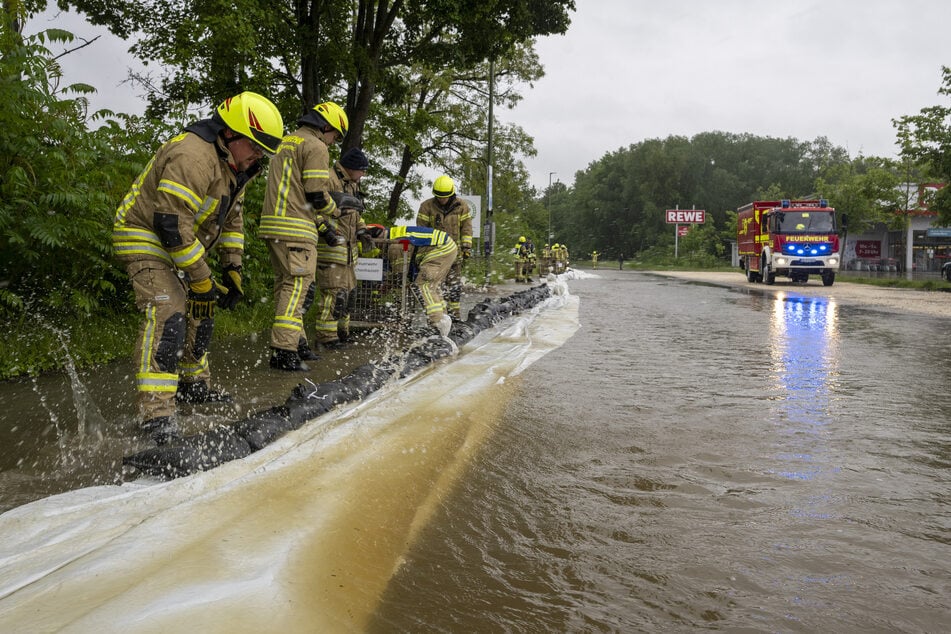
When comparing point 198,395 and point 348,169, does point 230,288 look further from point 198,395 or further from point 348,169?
point 348,169

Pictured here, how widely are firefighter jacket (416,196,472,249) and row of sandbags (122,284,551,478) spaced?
3.27m

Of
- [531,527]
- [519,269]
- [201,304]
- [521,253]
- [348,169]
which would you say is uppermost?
[348,169]

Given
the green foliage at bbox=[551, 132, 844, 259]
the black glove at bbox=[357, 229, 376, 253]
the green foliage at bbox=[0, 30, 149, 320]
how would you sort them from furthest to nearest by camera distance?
1. the green foliage at bbox=[551, 132, 844, 259]
2. the black glove at bbox=[357, 229, 376, 253]
3. the green foliage at bbox=[0, 30, 149, 320]

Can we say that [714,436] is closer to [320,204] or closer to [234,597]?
[234,597]

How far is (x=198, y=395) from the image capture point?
5.16 meters

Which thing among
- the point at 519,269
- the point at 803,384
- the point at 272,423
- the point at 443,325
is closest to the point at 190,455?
the point at 272,423

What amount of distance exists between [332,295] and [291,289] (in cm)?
128

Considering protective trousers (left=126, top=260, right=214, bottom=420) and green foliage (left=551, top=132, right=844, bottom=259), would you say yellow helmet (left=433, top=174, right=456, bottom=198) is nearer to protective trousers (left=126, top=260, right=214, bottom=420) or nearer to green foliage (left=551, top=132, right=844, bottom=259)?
protective trousers (left=126, top=260, right=214, bottom=420)

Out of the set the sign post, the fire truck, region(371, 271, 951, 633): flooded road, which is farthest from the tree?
the sign post

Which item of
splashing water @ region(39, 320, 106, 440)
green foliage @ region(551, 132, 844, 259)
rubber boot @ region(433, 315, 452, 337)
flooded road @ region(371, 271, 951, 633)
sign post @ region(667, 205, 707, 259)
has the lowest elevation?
flooded road @ region(371, 271, 951, 633)

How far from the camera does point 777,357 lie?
7742 millimetres

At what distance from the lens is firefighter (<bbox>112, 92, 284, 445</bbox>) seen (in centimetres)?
418

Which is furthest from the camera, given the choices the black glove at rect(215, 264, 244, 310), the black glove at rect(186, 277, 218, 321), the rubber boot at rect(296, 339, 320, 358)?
the rubber boot at rect(296, 339, 320, 358)

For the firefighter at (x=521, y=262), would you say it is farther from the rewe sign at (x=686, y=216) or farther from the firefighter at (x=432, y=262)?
the rewe sign at (x=686, y=216)
